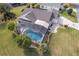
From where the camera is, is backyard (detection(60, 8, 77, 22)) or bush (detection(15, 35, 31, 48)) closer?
bush (detection(15, 35, 31, 48))

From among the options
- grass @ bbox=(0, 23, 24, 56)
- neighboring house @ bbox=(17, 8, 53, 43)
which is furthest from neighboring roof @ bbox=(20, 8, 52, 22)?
grass @ bbox=(0, 23, 24, 56)

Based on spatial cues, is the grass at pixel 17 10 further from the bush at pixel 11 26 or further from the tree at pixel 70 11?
the tree at pixel 70 11

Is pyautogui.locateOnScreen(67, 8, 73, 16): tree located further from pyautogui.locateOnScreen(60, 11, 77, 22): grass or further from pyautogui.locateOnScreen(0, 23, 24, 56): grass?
pyautogui.locateOnScreen(0, 23, 24, 56): grass

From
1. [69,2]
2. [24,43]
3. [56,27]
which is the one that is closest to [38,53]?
[24,43]

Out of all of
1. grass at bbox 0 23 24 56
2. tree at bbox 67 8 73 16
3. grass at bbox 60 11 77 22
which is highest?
tree at bbox 67 8 73 16

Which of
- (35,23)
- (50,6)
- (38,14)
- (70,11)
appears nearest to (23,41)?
(35,23)

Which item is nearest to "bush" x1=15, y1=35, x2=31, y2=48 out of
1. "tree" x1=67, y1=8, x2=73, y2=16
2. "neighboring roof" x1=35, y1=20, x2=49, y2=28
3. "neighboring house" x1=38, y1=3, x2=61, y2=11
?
"neighboring roof" x1=35, y1=20, x2=49, y2=28

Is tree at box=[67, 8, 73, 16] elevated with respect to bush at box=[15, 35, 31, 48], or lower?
elevated

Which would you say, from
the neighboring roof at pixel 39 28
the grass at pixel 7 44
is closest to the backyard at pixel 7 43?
the grass at pixel 7 44
